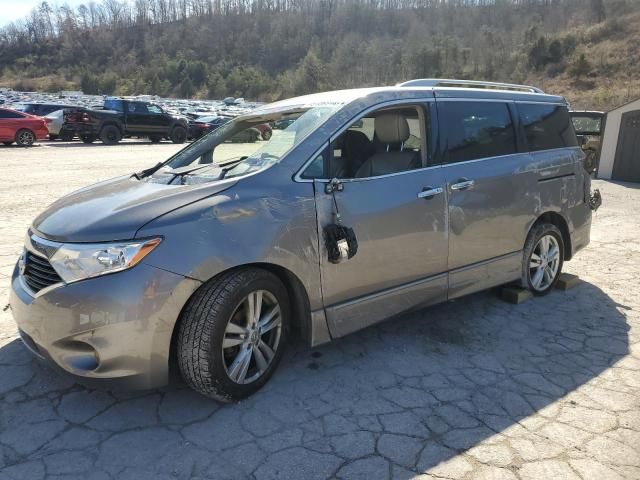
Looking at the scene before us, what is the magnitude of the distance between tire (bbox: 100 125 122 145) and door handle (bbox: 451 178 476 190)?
2189cm

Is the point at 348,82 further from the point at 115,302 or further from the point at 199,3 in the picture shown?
the point at 115,302

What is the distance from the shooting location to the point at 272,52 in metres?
120

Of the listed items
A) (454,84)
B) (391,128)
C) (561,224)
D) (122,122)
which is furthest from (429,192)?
(122,122)

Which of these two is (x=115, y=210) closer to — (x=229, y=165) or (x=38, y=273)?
(x=38, y=273)

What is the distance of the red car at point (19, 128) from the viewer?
65.5 ft

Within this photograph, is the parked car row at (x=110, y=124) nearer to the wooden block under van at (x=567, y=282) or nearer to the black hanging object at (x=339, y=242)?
the wooden block under van at (x=567, y=282)

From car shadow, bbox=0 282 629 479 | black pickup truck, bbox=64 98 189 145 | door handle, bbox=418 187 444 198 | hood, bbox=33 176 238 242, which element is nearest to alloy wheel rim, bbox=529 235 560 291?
car shadow, bbox=0 282 629 479

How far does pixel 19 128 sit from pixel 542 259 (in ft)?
69.7

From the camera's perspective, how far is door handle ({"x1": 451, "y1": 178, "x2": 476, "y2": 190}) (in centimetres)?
384

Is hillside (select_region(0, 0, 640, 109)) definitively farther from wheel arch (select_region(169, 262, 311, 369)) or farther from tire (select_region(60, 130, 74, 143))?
wheel arch (select_region(169, 262, 311, 369))

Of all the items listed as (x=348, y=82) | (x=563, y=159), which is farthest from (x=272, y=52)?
(x=563, y=159)

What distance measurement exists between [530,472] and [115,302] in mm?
2215

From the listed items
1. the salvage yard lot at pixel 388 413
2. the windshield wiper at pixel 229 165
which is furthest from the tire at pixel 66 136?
the windshield wiper at pixel 229 165

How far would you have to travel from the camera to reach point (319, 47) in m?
116
